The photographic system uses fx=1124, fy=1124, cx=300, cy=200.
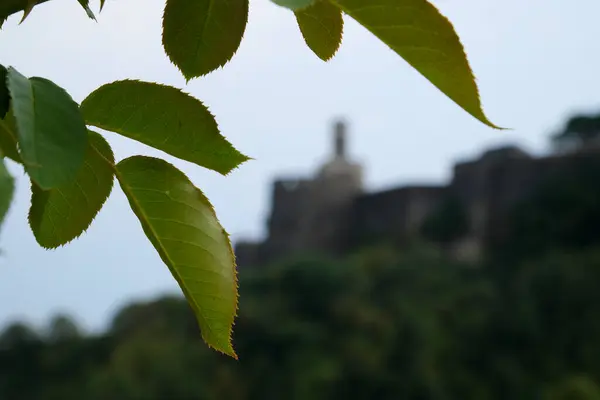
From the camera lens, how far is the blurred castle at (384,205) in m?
17.1

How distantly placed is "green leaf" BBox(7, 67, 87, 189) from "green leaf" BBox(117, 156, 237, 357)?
35 millimetres

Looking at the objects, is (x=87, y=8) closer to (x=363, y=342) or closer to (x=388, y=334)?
(x=388, y=334)

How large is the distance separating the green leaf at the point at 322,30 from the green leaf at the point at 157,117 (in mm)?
26

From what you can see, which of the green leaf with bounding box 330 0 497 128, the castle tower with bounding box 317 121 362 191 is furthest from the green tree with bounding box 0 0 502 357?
the castle tower with bounding box 317 121 362 191

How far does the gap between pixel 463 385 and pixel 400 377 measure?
3.44ft

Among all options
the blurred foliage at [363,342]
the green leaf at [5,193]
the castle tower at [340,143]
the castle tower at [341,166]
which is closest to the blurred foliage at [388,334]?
the blurred foliage at [363,342]

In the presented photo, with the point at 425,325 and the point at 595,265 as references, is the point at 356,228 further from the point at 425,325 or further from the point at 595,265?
the point at 595,265

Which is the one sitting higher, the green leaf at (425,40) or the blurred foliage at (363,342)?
the green leaf at (425,40)

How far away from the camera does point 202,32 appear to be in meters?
0.19

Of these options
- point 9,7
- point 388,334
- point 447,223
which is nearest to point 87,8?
point 9,7

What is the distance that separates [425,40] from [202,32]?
0.13ft

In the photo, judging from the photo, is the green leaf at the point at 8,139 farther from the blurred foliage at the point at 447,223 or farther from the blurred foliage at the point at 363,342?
the blurred foliage at the point at 447,223

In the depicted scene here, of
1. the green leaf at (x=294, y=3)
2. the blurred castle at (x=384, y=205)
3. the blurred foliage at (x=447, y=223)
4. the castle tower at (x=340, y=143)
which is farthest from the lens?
the castle tower at (x=340, y=143)

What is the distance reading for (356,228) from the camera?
20.2 meters
